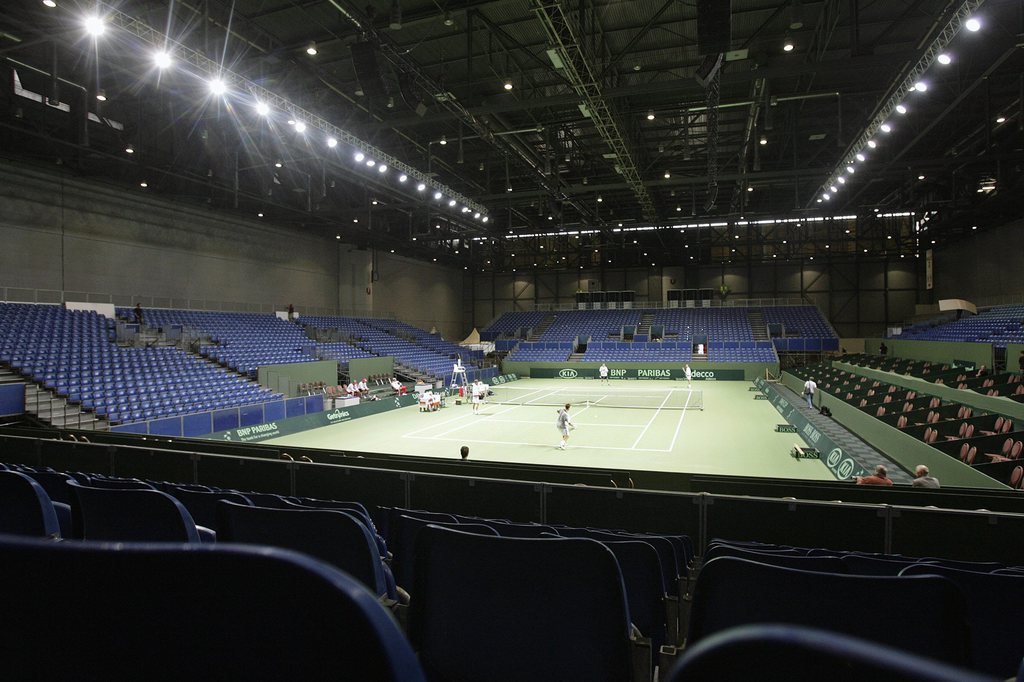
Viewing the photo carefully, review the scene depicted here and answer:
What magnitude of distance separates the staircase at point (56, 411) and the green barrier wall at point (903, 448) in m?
22.7

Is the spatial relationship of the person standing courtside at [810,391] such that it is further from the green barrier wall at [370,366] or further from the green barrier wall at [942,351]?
the green barrier wall at [370,366]

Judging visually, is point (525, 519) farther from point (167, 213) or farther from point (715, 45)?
point (167, 213)

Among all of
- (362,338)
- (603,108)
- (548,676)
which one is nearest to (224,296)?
(362,338)

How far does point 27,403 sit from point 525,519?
19513 mm

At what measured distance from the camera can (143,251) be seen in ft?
99.6

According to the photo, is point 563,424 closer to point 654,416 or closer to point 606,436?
point 606,436

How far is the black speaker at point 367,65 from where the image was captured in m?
16.9

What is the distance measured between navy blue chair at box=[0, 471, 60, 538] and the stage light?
1449 cm

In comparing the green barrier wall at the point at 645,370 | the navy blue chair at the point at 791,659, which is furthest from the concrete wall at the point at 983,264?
the navy blue chair at the point at 791,659

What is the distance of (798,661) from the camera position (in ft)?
2.60

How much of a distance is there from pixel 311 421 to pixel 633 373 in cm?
3024

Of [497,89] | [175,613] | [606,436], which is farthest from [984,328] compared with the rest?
[175,613]

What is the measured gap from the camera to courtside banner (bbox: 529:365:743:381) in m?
44.4

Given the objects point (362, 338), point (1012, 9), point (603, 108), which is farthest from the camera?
point (362, 338)
